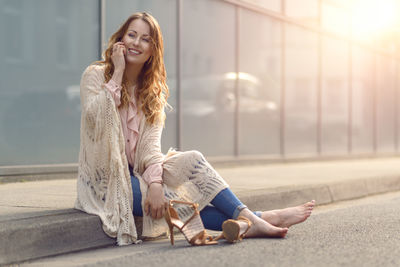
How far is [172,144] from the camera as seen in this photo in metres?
8.90

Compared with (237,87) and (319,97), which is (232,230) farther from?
(319,97)

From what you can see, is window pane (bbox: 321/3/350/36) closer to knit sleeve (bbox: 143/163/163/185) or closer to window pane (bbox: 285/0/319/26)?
window pane (bbox: 285/0/319/26)

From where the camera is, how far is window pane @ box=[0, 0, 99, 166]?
677cm

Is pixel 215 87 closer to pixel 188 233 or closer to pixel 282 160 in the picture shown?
pixel 282 160

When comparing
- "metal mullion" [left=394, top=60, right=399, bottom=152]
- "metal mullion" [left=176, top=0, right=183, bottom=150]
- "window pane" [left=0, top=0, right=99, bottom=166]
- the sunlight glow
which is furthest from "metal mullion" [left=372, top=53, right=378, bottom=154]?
"window pane" [left=0, top=0, right=99, bottom=166]

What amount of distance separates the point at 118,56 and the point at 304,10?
848 cm

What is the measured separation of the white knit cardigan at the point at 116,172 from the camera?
4.17 m

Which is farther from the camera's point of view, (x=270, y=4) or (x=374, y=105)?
(x=374, y=105)

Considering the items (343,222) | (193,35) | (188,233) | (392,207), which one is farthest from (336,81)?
(188,233)

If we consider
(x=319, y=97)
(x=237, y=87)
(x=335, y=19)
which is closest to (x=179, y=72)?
(x=237, y=87)

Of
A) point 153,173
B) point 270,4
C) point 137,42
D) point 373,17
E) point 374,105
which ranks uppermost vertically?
point 373,17

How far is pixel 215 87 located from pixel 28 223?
6.29 metres

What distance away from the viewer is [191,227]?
13.4ft

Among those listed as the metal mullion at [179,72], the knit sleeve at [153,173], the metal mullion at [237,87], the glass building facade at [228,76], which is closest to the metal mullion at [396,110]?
the glass building facade at [228,76]
